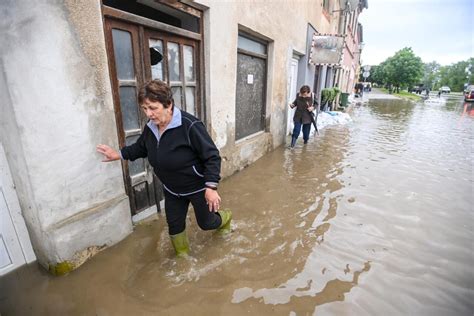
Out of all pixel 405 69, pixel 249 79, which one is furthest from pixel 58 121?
pixel 405 69

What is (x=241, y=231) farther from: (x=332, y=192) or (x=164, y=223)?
(x=332, y=192)

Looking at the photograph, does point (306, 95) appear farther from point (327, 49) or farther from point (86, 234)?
point (86, 234)

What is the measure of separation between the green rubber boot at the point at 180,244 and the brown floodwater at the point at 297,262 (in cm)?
8

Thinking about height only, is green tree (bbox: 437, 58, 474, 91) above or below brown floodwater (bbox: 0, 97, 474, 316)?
above

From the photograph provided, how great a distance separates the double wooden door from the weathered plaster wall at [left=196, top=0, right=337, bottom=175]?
386 millimetres

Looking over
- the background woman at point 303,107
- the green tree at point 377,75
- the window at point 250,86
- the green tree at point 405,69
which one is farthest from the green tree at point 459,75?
the window at point 250,86

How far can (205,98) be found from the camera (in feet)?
13.2

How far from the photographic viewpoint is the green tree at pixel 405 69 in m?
46.6

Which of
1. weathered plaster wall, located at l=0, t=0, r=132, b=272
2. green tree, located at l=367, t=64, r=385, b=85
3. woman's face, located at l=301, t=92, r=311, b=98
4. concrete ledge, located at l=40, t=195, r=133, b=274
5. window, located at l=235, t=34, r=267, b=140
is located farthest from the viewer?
green tree, located at l=367, t=64, r=385, b=85

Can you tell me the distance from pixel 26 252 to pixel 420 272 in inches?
148

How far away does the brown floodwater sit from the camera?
2154mm

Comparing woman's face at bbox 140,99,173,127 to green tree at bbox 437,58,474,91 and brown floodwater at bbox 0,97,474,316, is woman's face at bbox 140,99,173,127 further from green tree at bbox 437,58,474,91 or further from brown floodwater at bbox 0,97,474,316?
green tree at bbox 437,58,474,91

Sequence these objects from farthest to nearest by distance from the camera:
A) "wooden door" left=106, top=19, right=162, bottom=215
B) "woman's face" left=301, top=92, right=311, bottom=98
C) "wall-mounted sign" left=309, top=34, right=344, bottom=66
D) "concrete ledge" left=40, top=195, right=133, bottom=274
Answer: "wall-mounted sign" left=309, top=34, right=344, bottom=66
"woman's face" left=301, top=92, right=311, bottom=98
"wooden door" left=106, top=19, right=162, bottom=215
"concrete ledge" left=40, top=195, right=133, bottom=274

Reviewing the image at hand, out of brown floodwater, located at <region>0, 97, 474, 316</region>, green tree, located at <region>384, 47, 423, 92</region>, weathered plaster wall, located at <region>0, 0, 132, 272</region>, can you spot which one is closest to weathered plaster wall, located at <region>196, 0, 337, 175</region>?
brown floodwater, located at <region>0, 97, 474, 316</region>
